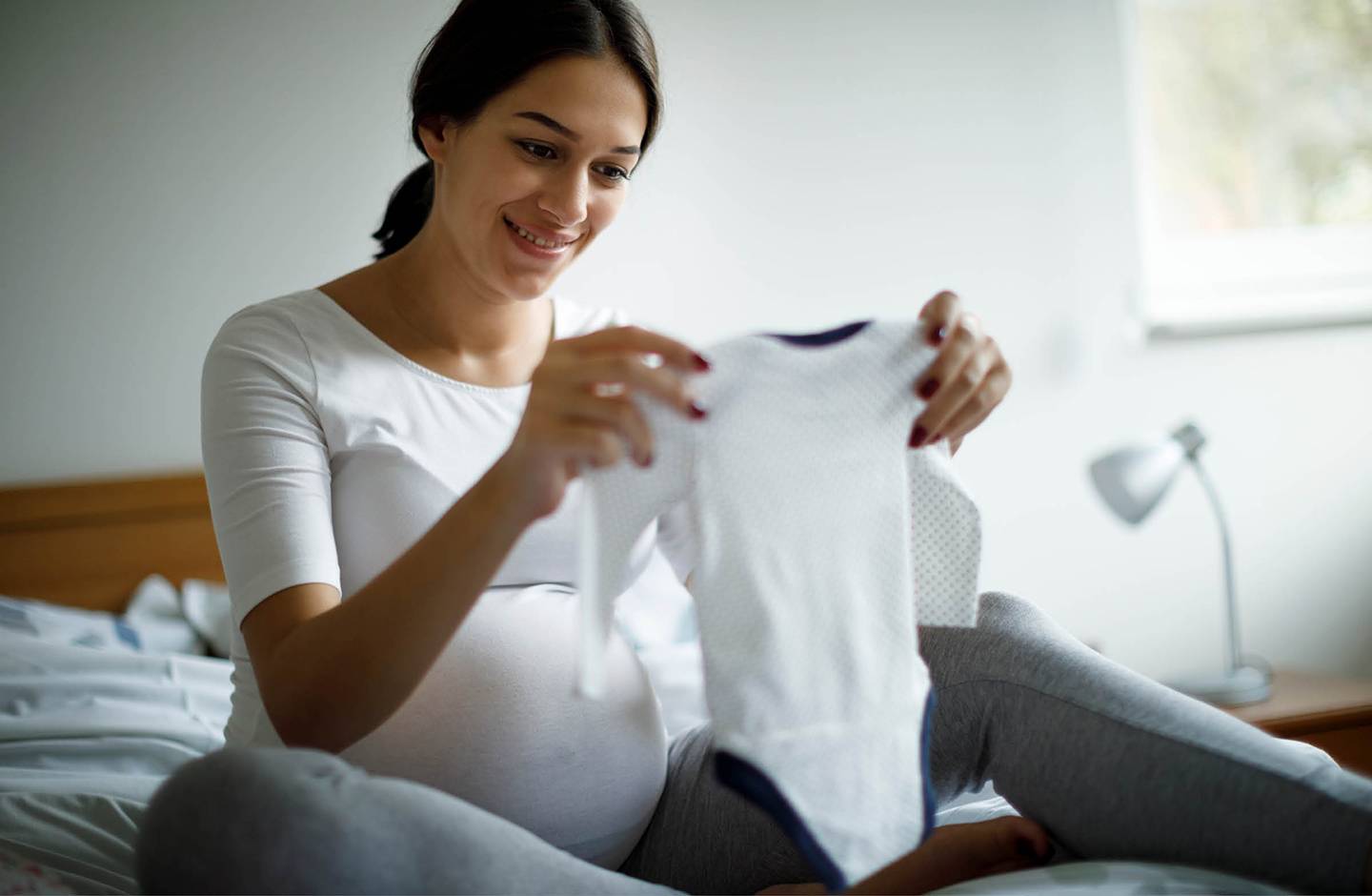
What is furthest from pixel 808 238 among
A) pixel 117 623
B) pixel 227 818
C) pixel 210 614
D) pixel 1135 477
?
pixel 227 818

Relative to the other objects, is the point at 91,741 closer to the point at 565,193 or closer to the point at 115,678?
the point at 115,678

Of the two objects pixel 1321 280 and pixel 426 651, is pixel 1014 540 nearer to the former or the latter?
pixel 1321 280

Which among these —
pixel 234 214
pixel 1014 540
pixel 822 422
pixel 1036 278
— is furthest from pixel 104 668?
pixel 1036 278

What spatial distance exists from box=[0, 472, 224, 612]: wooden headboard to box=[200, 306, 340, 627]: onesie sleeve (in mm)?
911

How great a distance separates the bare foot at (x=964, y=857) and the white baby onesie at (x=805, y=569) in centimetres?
10

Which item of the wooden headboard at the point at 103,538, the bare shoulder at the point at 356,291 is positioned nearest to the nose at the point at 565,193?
the bare shoulder at the point at 356,291

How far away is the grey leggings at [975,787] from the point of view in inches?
23.6

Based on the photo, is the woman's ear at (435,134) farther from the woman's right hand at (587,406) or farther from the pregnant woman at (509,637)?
the woman's right hand at (587,406)

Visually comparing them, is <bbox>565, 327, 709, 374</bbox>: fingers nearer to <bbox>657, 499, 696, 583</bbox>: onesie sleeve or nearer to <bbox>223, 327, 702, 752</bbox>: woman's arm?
<bbox>223, 327, 702, 752</bbox>: woman's arm

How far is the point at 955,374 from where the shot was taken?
0.74m

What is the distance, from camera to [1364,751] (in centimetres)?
166

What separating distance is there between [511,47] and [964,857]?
0.82 meters

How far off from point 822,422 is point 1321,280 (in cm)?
206

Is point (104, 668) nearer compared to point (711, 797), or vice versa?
point (711, 797)
